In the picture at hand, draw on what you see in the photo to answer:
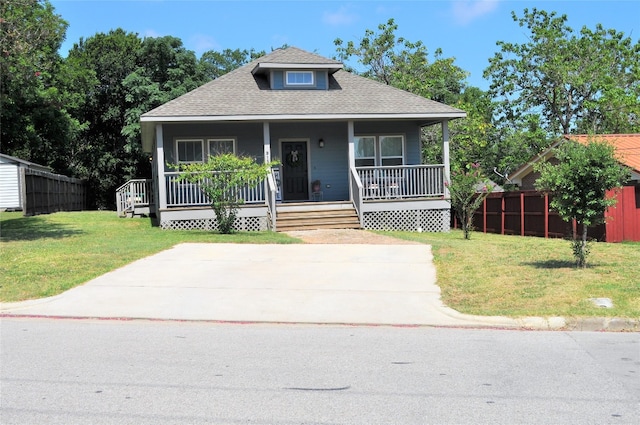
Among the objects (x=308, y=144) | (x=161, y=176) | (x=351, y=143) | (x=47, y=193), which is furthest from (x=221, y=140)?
(x=47, y=193)

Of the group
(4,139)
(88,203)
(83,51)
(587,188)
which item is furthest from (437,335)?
(83,51)

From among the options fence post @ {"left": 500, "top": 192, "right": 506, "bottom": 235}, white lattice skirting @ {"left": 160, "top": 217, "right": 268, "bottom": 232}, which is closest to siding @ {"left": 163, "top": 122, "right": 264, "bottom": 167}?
white lattice skirting @ {"left": 160, "top": 217, "right": 268, "bottom": 232}

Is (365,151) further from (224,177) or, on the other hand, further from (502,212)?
(224,177)

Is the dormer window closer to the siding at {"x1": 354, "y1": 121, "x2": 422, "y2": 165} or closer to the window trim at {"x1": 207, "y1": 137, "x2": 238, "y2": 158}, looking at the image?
the siding at {"x1": 354, "y1": 121, "x2": 422, "y2": 165}

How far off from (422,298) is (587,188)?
3740 mm

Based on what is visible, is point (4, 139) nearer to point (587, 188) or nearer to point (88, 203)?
point (88, 203)

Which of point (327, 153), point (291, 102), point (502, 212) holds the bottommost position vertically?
point (502, 212)

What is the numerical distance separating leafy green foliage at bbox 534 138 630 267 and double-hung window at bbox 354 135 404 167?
40.2 feet

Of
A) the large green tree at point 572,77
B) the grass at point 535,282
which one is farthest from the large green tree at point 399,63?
the grass at point 535,282

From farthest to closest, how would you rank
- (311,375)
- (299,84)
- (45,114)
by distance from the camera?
(45,114) → (299,84) → (311,375)

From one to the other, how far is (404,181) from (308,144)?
3968mm

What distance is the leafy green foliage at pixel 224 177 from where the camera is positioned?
17.3m

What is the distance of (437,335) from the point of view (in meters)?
7.36

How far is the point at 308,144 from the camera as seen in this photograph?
890 inches
